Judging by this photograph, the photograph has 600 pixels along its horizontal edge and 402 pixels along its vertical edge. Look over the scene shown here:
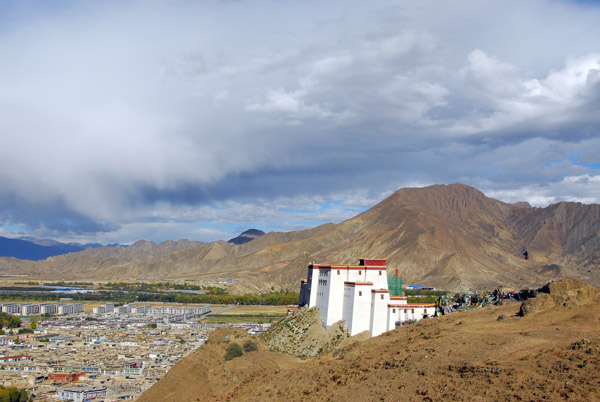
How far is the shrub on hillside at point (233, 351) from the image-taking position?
4659 cm

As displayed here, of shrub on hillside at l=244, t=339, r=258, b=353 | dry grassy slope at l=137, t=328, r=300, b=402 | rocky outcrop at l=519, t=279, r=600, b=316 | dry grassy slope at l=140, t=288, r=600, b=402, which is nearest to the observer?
dry grassy slope at l=140, t=288, r=600, b=402

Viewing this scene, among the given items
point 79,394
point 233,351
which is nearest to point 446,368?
point 233,351

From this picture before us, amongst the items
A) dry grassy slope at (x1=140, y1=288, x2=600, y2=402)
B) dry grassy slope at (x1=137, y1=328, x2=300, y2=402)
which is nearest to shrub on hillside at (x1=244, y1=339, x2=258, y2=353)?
dry grassy slope at (x1=137, y1=328, x2=300, y2=402)

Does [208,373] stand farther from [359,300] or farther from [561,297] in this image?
[561,297]

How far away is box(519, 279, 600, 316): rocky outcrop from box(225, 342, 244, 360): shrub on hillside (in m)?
23.5

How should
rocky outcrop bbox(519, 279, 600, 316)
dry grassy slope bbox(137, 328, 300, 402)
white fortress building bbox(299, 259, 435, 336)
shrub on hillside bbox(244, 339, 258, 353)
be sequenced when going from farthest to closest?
1. white fortress building bbox(299, 259, 435, 336)
2. shrub on hillside bbox(244, 339, 258, 353)
3. dry grassy slope bbox(137, 328, 300, 402)
4. rocky outcrop bbox(519, 279, 600, 316)

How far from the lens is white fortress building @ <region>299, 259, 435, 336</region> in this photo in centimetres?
5456

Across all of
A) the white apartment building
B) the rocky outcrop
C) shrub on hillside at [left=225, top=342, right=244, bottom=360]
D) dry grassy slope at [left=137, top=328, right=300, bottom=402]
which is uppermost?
the rocky outcrop

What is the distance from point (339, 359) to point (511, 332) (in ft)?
36.1

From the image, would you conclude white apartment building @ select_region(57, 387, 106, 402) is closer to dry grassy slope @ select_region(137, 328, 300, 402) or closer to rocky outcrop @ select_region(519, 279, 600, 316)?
dry grassy slope @ select_region(137, 328, 300, 402)

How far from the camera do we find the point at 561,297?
36.6 metres

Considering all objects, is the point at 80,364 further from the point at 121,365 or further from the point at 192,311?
the point at 192,311

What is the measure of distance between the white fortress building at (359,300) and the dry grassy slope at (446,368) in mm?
11633

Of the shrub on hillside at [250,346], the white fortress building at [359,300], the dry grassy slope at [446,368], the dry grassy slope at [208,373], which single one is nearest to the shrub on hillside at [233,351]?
the dry grassy slope at [208,373]
